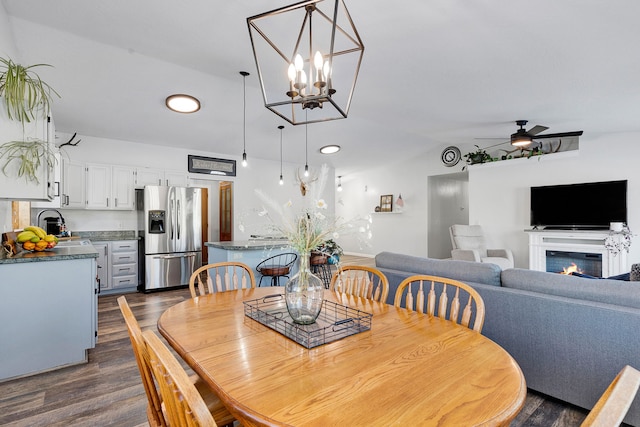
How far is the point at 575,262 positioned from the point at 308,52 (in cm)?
522

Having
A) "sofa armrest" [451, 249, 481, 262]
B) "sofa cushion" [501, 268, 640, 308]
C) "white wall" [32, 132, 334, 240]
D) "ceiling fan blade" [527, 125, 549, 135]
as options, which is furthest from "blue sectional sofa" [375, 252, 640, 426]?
"sofa armrest" [451, 249, 481, 262]

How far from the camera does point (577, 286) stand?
1855mm

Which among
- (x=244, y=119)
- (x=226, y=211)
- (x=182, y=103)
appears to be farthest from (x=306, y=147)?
(x=182, y=103)

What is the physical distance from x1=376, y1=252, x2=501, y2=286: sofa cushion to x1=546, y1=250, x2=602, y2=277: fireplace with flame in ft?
11.3

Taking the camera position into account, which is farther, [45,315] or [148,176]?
[148,176]

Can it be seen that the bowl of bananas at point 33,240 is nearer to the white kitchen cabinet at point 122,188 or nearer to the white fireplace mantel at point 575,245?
the white kitchen cabinet at point 122,188

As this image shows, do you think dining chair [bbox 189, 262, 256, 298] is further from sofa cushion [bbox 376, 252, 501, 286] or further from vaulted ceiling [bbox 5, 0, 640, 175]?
vaulted ceiling [bbox 5, 0, 640, 175]

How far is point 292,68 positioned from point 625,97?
3.91 metres

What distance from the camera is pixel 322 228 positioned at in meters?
1.41

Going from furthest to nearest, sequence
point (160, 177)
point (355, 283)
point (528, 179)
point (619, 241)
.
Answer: point (528, 179) → point (160, 177) → point (619, 241) → point (355, 283)

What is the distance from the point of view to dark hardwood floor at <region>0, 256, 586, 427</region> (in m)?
1.83

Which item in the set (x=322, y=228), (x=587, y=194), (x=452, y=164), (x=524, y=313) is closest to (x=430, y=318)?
(x=322, y=228)

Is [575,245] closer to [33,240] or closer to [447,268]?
[447,268]

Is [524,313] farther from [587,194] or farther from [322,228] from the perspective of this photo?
[587,194]
